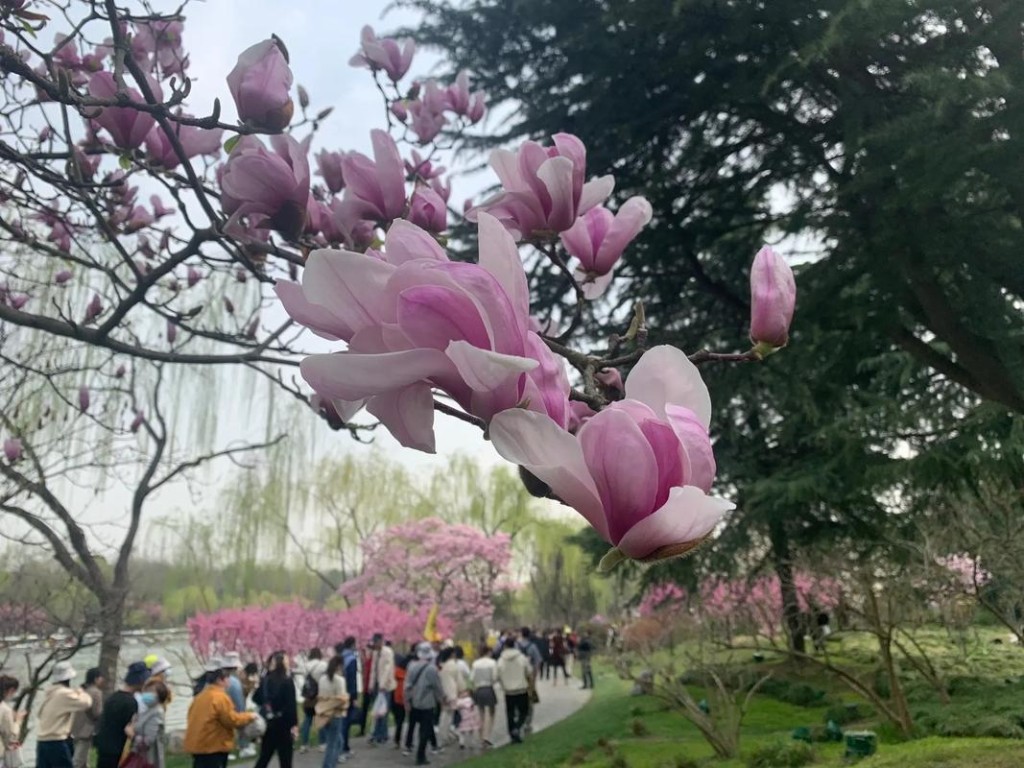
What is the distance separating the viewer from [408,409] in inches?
27.3

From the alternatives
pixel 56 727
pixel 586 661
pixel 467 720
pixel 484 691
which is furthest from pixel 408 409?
pixel 586 661

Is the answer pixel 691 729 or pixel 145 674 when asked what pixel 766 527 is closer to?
pixel 691 729

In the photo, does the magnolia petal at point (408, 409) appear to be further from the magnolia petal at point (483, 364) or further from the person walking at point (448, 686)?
the person walking at point (448, 686)

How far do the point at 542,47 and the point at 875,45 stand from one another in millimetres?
2264


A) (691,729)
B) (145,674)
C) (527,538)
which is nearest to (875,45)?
(145,674)

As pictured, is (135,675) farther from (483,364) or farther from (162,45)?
(483,364)

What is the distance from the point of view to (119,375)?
14.3 feet

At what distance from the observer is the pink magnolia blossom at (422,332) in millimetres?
625

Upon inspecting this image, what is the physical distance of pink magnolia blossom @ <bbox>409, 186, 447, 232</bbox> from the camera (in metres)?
1.40

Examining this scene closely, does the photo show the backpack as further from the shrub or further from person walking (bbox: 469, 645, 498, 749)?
the shrub

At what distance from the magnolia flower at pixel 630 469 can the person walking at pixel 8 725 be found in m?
5.72

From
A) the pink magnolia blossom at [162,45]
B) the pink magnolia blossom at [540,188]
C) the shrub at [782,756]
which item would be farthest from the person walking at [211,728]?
the pink magnolia blossom at [540,188]

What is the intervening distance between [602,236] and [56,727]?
572 cm

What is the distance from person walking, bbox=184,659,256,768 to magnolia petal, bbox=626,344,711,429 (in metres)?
5.35
